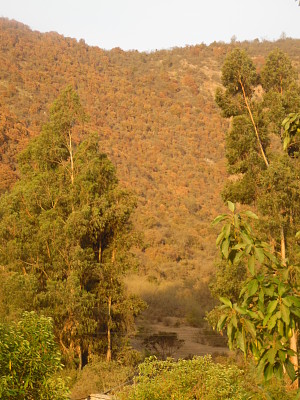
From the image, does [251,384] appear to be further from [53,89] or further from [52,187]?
[53,89]

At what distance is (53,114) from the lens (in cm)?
1914

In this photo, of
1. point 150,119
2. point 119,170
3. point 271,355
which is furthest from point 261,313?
point 150,119

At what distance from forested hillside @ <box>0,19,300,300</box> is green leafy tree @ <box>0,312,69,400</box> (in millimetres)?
36881

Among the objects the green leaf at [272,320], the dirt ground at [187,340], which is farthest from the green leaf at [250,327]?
the dirt ground at [187,340]

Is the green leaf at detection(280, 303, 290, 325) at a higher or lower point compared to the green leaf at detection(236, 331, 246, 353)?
higher

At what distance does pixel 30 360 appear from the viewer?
282 inches

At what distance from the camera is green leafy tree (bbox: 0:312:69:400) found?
268 inches

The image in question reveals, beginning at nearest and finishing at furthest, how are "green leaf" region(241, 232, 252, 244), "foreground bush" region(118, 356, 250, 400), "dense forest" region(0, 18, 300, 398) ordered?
"green leaf" region(241, 232, 252, 244) < "foreground bush" region(118, 356, 250, 400) < "dense forest" region(0, 18, 300, 398)

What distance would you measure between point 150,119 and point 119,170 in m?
18.6

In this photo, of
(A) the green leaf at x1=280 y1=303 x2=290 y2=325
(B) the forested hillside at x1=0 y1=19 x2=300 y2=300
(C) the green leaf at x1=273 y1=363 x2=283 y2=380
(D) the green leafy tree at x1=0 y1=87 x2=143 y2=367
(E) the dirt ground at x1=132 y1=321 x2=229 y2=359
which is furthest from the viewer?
(B) the forested hillside at x1=0 y1=19 x2=300 y2=300

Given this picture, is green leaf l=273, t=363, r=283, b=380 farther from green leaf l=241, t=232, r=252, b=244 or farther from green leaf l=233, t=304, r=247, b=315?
green leaf l=241, t=232, r=252, b=244

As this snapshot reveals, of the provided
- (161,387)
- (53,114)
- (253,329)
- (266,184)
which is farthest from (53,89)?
(253,329)

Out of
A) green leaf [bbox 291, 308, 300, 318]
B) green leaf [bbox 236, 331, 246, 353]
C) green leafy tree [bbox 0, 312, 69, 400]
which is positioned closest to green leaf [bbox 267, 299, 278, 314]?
green leaf [bbox 291, 308, 300, 318]

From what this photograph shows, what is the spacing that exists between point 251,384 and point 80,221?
24.8ft
